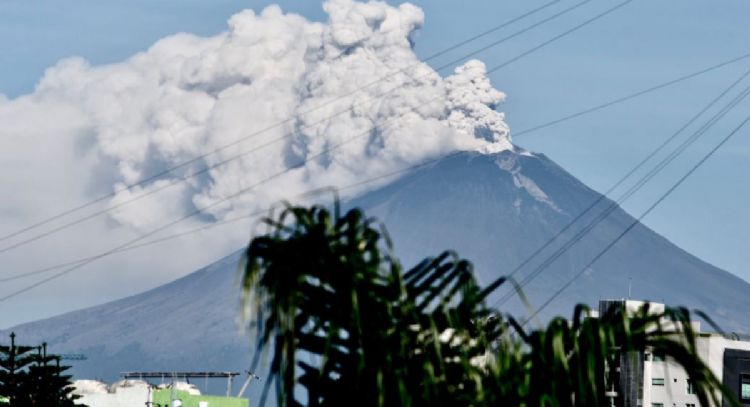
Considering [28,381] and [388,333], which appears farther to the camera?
[28,381]

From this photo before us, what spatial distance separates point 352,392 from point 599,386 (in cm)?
345

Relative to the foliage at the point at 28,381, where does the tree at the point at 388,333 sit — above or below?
below

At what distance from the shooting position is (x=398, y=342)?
21375mm

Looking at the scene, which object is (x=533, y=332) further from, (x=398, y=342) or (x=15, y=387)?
(x=15, y=387)

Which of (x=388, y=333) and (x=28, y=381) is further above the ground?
(x=28, y=381)

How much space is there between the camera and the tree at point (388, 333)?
2102cm

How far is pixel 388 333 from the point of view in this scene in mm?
21312

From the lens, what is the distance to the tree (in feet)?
68.9

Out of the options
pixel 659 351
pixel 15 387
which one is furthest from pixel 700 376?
pixel 15 387

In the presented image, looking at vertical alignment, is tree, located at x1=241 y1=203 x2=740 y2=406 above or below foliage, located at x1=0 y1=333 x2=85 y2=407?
below

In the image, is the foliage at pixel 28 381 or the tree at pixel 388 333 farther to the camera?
the foliage at pixel 28 381

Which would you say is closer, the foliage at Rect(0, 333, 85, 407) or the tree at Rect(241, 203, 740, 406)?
the tree at Rect(241, 203, 740, 406)

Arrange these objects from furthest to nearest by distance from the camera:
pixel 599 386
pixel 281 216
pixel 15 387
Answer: pixel 15 387 → pixel 599 386 → pixel 281 216

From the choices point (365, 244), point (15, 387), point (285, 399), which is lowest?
point (285, 399)
